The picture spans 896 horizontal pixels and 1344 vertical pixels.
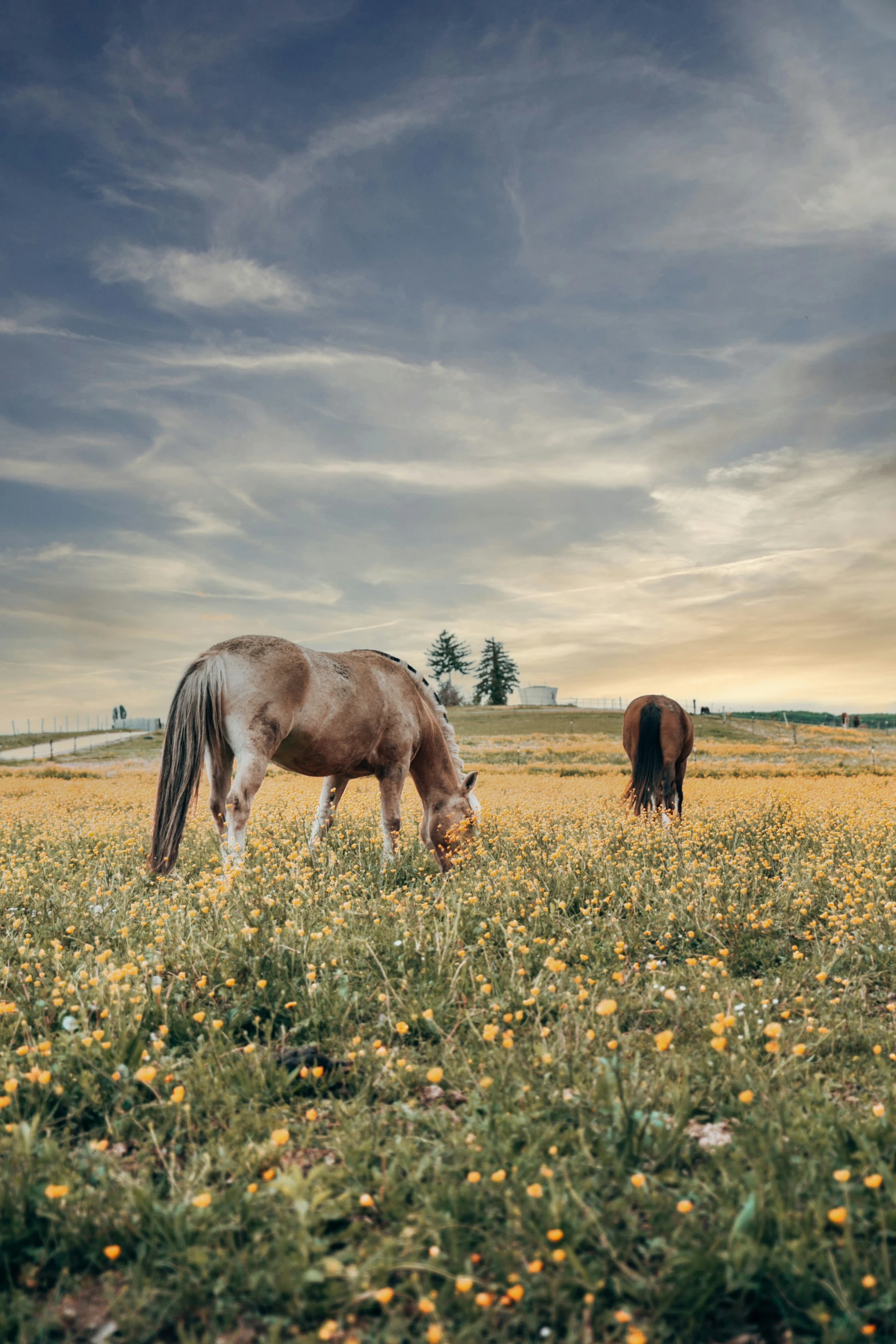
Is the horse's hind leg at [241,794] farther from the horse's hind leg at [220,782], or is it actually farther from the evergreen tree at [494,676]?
the evergreen tree at [494,676]

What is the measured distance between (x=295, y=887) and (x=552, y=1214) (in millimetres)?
4348

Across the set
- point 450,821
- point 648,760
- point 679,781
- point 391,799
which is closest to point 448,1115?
point 391,799

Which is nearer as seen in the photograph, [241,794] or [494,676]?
[241,794]

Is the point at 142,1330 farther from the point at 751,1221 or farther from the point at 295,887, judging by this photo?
the point at 295,887

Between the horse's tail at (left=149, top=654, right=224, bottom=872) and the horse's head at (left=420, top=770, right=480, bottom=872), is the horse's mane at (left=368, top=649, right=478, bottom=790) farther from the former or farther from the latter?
the horse's tail at (left=149, top=654, right=224, bottom=872)

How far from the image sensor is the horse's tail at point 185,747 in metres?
7.58

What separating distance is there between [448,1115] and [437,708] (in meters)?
7.11

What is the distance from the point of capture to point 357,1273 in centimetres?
256

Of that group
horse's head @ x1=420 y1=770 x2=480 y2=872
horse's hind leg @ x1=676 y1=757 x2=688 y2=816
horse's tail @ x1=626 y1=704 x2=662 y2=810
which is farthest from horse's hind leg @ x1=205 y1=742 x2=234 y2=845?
horse's hind leg @ x1=676 y1=757 x2=688 y2=816

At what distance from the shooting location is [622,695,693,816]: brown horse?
13.1 metres

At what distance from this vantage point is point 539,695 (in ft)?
395

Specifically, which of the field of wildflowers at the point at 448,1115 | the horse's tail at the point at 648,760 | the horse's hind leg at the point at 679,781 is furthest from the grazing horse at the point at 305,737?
Result: the horse's hind leg at the point at 679,781

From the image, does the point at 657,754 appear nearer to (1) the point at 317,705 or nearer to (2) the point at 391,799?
(2) the point at 391,799

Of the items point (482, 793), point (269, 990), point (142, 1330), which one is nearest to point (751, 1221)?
point (142, 1330)
